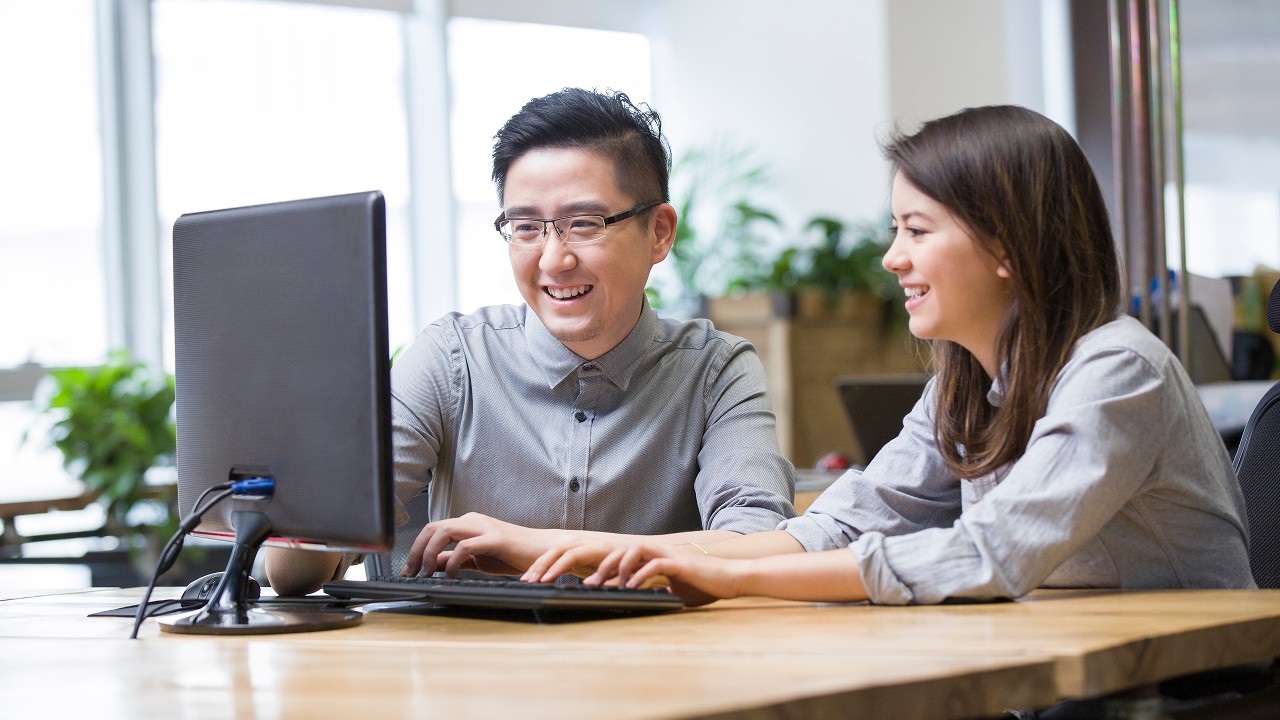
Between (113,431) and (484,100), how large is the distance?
8.00ft

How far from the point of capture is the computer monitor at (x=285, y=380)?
120 cm

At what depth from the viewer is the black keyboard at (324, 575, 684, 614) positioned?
3.96ft

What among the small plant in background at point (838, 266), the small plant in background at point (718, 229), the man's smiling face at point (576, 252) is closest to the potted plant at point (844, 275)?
the small plant in background at point (838, 266)

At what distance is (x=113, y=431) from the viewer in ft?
15.5

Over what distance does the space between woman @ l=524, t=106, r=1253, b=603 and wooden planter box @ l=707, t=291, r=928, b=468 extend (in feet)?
11.9

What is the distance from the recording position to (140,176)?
5531 mm

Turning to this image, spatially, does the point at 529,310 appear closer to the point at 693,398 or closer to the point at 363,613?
the point at 693,398

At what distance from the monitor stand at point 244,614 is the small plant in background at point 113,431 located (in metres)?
3.58

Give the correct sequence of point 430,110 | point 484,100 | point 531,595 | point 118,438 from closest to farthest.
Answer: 1. point 531,595
2. point 118,438
3. point 430,110
4. point 484,100

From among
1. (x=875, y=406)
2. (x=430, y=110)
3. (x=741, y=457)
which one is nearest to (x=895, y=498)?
(x=741, y=457)

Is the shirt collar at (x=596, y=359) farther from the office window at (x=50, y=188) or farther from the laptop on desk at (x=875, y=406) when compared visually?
the office window at (x=50, y=188)

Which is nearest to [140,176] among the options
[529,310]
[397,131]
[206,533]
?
[397,131]

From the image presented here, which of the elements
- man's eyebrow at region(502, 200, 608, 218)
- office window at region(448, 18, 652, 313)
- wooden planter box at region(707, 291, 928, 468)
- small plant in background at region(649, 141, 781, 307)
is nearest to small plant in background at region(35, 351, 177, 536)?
office window at region(448, 18, 652, 313)

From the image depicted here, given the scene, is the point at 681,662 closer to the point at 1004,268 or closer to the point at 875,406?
the point at 1004,268
